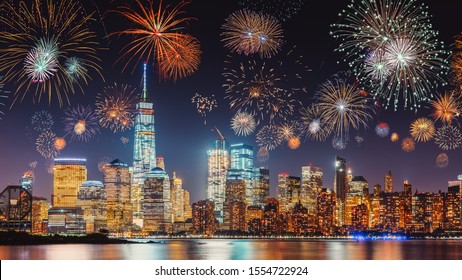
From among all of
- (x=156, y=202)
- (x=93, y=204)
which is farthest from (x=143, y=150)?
(x=93, y=204)

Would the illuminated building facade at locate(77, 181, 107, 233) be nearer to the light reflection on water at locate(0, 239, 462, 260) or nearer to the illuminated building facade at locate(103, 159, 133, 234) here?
the illuminated building facade at locate(103, 159, 133, 234)

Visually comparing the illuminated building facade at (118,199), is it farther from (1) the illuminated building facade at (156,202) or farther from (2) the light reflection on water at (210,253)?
(2) the light reflection on water at (210,253)

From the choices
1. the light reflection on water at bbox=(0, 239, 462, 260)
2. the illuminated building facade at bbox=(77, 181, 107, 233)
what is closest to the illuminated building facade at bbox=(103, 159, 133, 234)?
the illuminated building facade at bbox=(77, 181, 107, 233)

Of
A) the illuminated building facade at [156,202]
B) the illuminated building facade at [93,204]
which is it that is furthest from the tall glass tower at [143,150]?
the illuminated building facade at [93,204]

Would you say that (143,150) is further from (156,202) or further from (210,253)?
(210,253)
